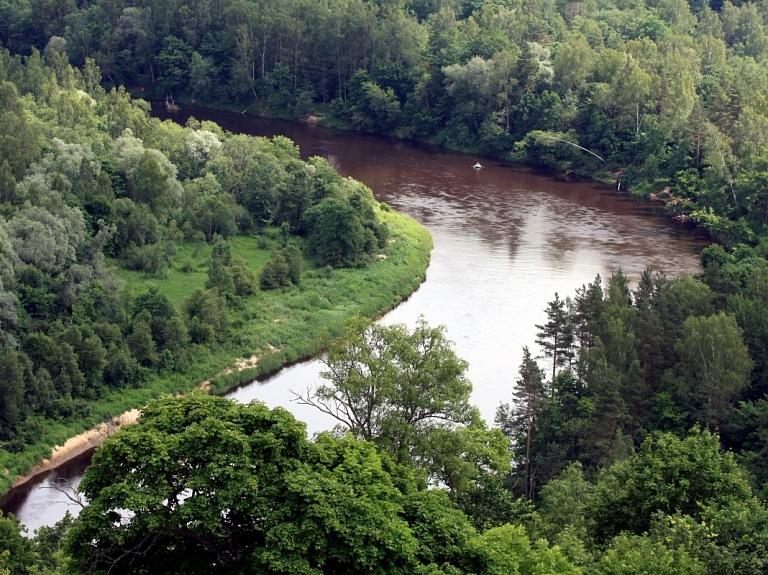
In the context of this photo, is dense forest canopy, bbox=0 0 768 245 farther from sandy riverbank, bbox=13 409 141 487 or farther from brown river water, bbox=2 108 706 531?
sandy riverbank, bbox=13 409 141 487

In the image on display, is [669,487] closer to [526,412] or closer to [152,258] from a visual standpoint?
[526,412]

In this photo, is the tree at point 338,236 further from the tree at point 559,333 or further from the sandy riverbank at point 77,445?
the sandy riverbank at point 77,445

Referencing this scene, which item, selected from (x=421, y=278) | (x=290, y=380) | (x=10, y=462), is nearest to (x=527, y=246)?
(x=421, y=278)

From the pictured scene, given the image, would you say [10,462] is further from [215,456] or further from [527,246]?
[527,246]

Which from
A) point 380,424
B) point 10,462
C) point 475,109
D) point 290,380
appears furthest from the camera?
point 475,109

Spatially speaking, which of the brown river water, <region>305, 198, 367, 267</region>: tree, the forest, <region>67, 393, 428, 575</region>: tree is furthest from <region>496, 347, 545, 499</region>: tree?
<region>305, 198, 367, 267</region>: tree

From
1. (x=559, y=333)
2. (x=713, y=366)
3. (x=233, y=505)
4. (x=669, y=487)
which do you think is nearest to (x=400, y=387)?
(x=669, y=487)

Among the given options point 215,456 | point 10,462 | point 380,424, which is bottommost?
point 10,462
